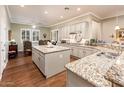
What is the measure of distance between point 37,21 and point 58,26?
38 centimetres

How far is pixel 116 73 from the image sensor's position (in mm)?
595

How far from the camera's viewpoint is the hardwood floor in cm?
169

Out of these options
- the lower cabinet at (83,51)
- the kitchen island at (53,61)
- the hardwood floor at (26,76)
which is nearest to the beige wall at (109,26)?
the lower cabinet at (83,51)

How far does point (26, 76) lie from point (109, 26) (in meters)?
1.89

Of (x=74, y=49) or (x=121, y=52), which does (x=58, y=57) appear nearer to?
(x=74, y=49)

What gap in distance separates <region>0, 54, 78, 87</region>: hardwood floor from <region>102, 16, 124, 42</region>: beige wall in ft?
2.00

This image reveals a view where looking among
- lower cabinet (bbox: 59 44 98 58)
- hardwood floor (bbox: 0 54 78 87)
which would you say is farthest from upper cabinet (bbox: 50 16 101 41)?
hardwood floor (bbox: 0 54 78 87)

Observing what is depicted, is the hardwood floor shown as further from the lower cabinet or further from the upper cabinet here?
the upper cabinet

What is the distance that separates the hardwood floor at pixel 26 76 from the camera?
5.56 ft

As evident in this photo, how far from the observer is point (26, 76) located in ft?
6.85

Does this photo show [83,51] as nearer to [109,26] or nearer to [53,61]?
[109,26]
